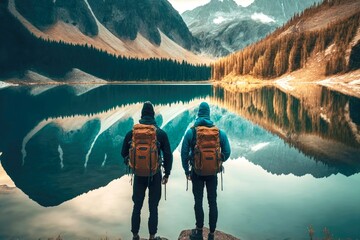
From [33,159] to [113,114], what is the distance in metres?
26.9

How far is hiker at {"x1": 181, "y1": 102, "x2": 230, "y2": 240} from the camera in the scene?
413 inches

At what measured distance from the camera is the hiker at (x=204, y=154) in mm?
10500

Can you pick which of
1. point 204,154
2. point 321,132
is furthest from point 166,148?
point 321,132

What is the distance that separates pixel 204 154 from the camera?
10484mm

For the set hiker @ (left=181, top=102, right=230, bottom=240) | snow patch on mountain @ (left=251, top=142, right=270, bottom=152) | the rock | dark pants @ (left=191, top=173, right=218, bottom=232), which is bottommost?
snow patch on mountain @ (left=251, top=142, right=270, bottom=152)

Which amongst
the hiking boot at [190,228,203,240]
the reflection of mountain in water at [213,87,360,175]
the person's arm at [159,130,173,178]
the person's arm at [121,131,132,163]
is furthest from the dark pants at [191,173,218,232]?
the reflection of mountain in water at [213,87,360,175]

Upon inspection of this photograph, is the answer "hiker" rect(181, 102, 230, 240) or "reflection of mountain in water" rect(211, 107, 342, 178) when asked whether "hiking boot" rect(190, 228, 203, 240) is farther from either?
"reflection of mountain in water" rect(211, 107, 342, 178)

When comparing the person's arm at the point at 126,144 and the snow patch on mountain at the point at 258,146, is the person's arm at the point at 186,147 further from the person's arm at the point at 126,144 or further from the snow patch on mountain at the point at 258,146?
the snow patch on mountain at the point at 258,146

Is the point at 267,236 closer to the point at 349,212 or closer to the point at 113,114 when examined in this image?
the point at 349,212

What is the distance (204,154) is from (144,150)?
5.48 feet

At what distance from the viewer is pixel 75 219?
43.1 ft

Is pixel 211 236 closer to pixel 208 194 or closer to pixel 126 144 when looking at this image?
pixel 208 194

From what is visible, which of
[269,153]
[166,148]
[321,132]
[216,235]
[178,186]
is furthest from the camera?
[321,132]

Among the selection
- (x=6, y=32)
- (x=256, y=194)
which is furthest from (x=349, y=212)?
(x=6, y=32)
